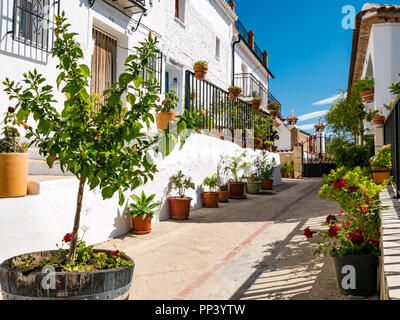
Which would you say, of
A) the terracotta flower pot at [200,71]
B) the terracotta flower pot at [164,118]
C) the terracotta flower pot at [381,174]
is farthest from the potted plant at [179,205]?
the terracotta flower pot at [200,71]

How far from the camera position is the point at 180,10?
39.2 ft

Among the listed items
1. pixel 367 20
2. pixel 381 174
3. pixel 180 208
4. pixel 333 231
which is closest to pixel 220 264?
pixel 333 231

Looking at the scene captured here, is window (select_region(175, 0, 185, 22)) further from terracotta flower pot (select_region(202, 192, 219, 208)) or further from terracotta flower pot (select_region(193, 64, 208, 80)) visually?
terracotta flower pot (select_region(202, 192, 219, 208))

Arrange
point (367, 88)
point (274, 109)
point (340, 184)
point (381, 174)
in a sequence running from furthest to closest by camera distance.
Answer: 1. point (274, 109)
2. point (367, 88)
3. point (381, 174)
4. point (340, 184)

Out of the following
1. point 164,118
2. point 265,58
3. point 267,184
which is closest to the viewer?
point 164,118

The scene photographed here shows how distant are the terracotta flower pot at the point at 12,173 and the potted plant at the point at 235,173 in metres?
6.47

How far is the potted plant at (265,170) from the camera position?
39.0ft

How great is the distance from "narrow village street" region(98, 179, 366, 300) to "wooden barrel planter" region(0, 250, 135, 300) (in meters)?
0.66

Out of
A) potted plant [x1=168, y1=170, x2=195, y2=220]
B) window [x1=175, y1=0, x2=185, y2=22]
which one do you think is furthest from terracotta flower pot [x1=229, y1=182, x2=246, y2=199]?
window [x1=175, y1=0, x2=185, y2=22]

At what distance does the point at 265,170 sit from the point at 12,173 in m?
9.82

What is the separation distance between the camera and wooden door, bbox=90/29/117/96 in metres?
7.85

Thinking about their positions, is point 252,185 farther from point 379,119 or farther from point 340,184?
point 340,184

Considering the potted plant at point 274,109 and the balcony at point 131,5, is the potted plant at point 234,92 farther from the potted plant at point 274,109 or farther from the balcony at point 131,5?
the potted plant at point 274,109
